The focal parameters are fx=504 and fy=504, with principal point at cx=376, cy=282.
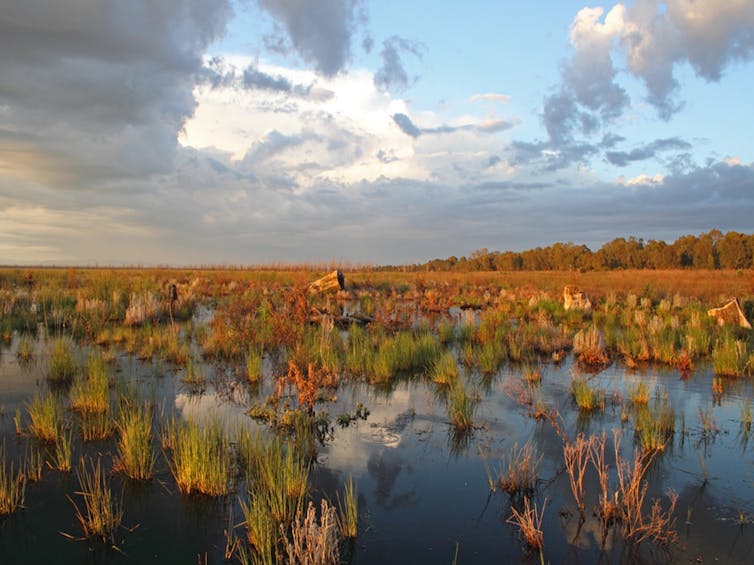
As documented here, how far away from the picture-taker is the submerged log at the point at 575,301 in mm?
18642

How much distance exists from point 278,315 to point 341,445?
6766 mm

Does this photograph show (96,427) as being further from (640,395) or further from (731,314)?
(731,314)

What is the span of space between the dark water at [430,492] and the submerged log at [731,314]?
813 centimetres

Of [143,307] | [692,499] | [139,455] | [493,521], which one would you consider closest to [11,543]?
[139,455]

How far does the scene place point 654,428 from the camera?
20.8 feet

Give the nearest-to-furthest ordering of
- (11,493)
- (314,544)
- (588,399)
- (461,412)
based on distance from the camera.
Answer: (314,544) → (11,493) → (461,412) → (588,399)

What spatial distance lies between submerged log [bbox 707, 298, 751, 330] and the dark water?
8.13 metres

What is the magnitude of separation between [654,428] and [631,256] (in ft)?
204

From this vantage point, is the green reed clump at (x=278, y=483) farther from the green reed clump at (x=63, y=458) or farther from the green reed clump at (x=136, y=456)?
the green reed clump at (x=63, y=458)

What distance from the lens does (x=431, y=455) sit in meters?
5.86

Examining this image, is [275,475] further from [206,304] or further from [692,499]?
[206,304]

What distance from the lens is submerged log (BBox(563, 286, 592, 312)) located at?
18.6 metres

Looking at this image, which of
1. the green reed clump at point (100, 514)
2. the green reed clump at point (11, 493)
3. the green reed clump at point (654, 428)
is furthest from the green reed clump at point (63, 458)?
the green reed clump at point (654, 428)

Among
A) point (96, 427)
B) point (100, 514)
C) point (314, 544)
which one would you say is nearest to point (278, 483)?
point (314, 544)
